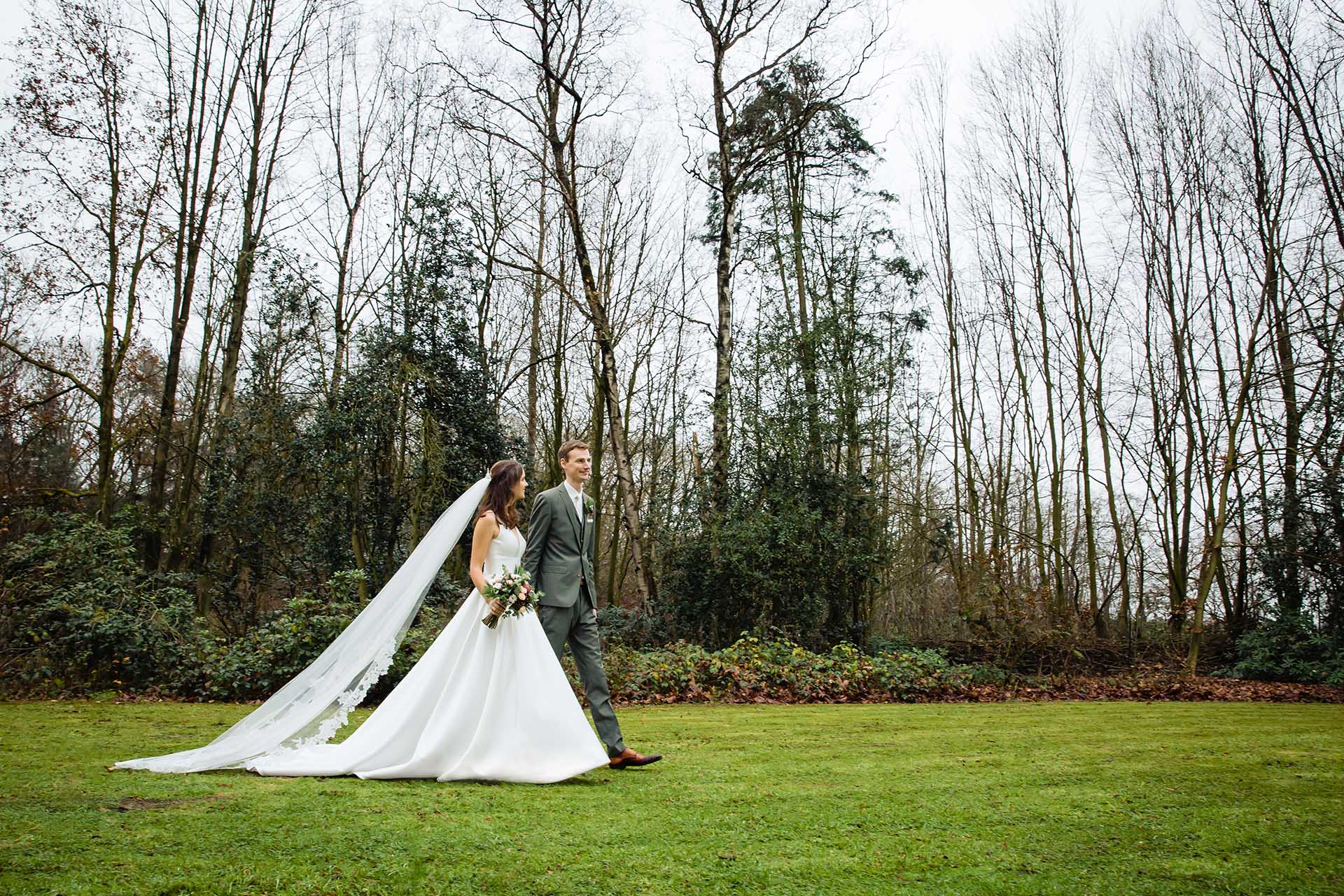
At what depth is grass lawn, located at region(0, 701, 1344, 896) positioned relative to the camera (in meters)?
2.71

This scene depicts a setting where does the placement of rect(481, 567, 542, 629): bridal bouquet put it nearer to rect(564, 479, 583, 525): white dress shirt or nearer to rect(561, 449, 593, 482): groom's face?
rect(564, 479, 583, 525): white dress shirt

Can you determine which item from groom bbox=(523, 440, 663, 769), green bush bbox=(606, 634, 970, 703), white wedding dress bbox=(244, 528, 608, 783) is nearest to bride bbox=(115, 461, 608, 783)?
white wedding dress bbox=(244, 528, 608, 783)

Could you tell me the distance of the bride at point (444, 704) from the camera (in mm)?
4414

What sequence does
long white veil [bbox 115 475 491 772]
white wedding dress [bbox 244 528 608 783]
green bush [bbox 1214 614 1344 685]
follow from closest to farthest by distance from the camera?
white wedding dress [bbox 244 528 608 783], long white veil [bbox 115 475 491 772], green bush [bbox 1214 614 1344 685]

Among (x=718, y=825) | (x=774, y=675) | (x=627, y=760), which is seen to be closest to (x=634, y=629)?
(x=774, y=675)

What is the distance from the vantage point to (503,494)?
5062 mm

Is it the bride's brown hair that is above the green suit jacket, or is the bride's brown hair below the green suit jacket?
above

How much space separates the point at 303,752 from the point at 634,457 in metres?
19.2

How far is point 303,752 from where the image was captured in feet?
14.9

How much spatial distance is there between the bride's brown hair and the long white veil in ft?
0.49

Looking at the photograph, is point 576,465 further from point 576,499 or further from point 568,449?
point 576,499

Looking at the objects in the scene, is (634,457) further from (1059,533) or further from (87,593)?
(87,593)

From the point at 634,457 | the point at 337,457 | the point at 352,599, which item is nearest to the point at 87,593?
the point at 352,599

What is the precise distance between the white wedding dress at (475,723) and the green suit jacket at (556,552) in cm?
23
